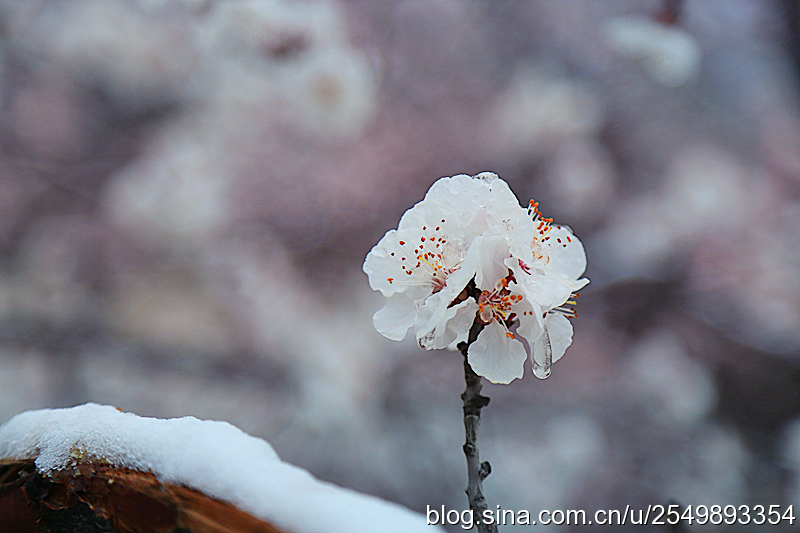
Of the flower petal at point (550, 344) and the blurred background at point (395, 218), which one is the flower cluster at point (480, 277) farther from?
the blurred background at point (395, 218)

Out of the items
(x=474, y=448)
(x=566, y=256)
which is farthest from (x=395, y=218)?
(x=474, y=448)

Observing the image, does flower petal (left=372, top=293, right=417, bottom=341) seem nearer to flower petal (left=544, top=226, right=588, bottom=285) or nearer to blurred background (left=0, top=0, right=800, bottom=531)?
flower petal (left=544, top=226, right=588, bottom=285)

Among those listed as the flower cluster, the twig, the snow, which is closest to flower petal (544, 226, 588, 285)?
the flower cluster

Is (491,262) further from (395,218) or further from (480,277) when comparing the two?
(395,218)

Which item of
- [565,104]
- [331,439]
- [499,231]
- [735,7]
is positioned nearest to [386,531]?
[499,231]

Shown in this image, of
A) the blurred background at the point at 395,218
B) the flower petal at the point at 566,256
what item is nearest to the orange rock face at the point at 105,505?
the flower petal at the point at 566,256
